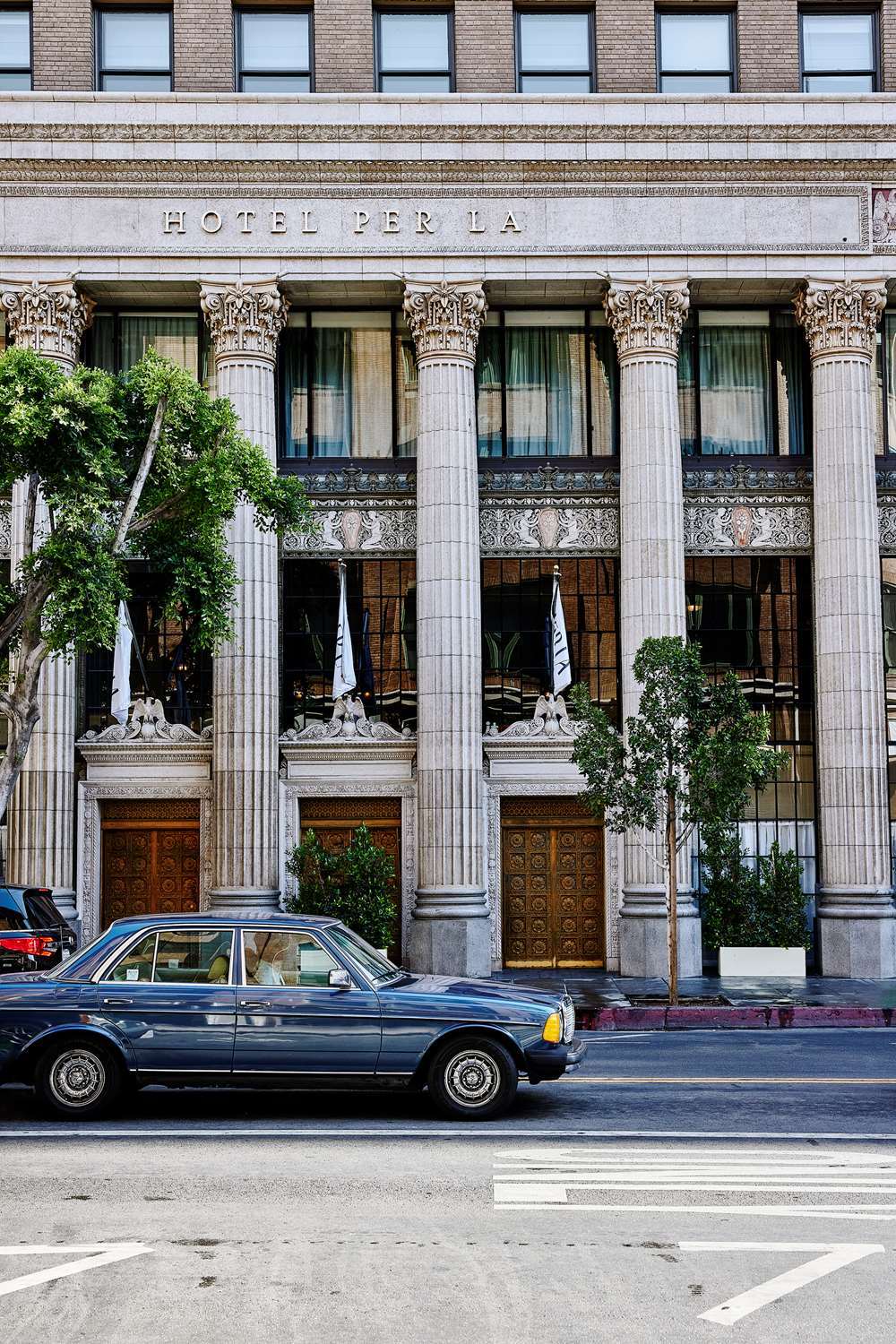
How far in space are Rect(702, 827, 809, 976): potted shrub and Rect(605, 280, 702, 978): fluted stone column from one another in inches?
29.5

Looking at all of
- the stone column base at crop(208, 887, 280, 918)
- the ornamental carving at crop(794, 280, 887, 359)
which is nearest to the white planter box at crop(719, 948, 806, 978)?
the stone column base at crop(208, 887, 280, 918)

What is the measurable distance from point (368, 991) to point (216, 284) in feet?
54.4

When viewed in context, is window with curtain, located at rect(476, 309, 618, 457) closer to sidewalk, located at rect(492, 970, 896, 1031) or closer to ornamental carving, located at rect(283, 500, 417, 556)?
ornamental carving, located at rect(283, 500, 417, 556)

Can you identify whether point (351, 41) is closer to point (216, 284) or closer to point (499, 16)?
point (499, 16)

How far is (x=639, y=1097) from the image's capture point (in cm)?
1274

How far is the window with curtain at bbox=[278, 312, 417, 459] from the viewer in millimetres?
26328

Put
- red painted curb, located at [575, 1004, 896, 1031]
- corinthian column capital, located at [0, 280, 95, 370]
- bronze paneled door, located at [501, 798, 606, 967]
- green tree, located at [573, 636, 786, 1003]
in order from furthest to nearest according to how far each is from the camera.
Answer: bronze paneled door, located at [501, 798, 606, 967] → corinthian column capital, located at [0, 280, 95, 370] → green tree, located at [573, 636, 786, 1003] → red painted curb, located at [575, 1004, 896, 1031]

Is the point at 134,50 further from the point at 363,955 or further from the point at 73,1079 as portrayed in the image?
the point at 73,1079

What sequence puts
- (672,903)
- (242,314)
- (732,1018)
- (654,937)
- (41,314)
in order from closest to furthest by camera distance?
1. (732,1018)
2. (672,903)
3. (654,937)
4. (41,314)
5. (242,314)

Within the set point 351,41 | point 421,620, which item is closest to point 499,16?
point 351,41

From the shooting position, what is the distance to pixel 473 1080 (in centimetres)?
1164

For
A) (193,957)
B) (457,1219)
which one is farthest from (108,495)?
(457,1219)

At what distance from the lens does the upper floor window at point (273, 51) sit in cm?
2567

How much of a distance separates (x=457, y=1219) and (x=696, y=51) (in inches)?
913
